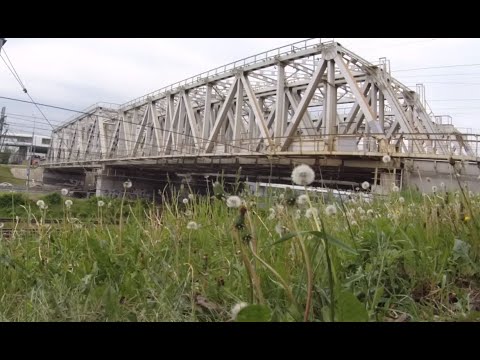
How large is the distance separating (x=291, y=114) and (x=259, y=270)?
34.4 meters

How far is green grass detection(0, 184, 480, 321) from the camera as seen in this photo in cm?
143

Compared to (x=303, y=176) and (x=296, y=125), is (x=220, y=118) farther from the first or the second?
(x=303, y=176)

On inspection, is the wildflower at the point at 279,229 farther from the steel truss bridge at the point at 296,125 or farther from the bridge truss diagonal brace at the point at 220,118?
the bridge truss diagonal brace at the point at 220,118

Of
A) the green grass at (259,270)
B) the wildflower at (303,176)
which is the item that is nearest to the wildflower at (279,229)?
the green grass at (259,270)

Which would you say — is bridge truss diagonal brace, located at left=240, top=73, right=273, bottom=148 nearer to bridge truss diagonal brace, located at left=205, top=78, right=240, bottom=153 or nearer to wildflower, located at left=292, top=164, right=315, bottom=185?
bridge truss diagonal brace, located at left=205, top=78, right=240, bottom=153

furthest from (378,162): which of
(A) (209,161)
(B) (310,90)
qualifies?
(A) (209,161)

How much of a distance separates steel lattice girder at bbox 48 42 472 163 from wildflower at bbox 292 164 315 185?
27.4 feet

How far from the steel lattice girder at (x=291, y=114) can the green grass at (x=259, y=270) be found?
727cm

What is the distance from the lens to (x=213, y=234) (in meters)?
2.90

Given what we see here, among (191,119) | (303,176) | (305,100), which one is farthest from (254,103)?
(303,176)

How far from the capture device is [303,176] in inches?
55.8

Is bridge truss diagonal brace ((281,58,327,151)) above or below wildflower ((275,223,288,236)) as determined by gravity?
above

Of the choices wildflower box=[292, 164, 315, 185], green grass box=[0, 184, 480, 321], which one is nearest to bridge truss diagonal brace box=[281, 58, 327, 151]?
green grass box=[0, 184, 480, 321]

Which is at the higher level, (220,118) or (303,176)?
(220,118)
